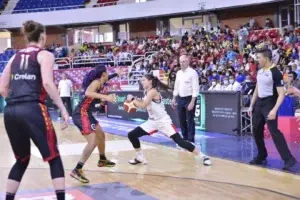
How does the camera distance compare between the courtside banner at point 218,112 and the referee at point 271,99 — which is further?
the courtside banner at point 218,112

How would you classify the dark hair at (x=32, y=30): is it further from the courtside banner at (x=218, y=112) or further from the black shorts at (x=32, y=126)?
the courtside banner at (x=218, y=112)

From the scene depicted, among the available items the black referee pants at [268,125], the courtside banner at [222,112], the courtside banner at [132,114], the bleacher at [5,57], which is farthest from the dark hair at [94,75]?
the bleacher at [5,57]

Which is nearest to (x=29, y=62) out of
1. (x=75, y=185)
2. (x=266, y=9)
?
(x=75, y=185)

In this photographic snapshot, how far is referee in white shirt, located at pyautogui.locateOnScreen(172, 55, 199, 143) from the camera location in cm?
931

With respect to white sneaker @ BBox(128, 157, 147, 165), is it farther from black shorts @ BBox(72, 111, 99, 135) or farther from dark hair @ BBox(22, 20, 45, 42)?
dark hair @ BBox(22, 20, 45, 42)

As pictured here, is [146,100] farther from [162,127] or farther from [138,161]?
[138,161]

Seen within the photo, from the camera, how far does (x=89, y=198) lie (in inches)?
215

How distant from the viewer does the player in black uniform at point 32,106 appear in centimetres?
428

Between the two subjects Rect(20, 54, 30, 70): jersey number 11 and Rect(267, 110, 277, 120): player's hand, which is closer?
Rect(20, 54, 30, 70): jersey number 11

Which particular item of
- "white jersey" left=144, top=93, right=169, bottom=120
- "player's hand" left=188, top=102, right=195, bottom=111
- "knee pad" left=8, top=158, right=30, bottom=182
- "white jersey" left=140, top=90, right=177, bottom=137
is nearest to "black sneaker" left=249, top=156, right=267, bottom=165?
"white jersey" left=140, top=90, right=177, bottom=137

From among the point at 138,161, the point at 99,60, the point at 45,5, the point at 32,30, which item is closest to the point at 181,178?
the point at 138,161

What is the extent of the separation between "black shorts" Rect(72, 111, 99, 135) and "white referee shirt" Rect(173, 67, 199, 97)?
10.0ft

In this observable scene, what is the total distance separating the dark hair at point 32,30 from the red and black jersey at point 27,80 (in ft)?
0.49

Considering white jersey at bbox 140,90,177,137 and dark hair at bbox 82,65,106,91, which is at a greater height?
dark hair at bbox 82,65,106,91
